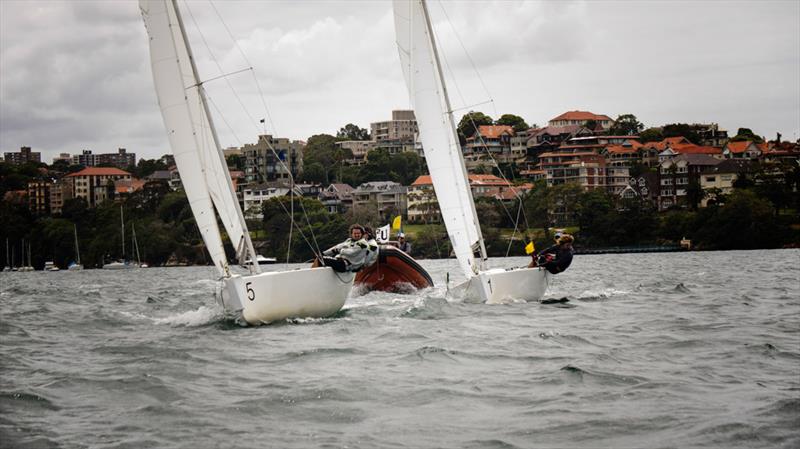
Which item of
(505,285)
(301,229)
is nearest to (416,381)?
(505,285)

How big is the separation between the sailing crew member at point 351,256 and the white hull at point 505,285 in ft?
12.2

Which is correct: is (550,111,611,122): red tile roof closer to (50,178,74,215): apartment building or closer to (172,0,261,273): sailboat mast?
(50,178,74,215): apartment building

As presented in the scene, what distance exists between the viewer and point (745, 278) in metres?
36.4

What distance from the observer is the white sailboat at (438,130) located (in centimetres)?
2375

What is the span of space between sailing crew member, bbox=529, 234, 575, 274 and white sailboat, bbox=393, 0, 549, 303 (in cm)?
47

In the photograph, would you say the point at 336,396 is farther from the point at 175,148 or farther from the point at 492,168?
the point at 492,168

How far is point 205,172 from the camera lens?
19984mm

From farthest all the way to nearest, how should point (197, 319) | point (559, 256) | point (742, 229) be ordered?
1. point (742, 229)
2. point (559, 256)
3. point (197, 319)

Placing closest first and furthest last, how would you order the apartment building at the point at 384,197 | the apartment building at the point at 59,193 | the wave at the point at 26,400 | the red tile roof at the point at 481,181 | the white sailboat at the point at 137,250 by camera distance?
the wave at the point at 26,400 → the white sailboat at the point at 137,250 → the red tile roof at the point at 481,181 → the apartment building at the point at 384,197 → the apartment building at the point at 59,193

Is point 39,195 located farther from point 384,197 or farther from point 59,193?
point 384,197

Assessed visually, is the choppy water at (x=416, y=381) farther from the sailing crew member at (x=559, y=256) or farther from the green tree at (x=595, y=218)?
the green tree at (x=595, y=218)

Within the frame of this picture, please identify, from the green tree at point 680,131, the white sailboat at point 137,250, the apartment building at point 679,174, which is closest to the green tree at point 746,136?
the green tree at point 680,131

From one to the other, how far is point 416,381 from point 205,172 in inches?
355

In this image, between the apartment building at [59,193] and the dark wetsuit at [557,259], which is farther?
the apartment building at [59,193]
